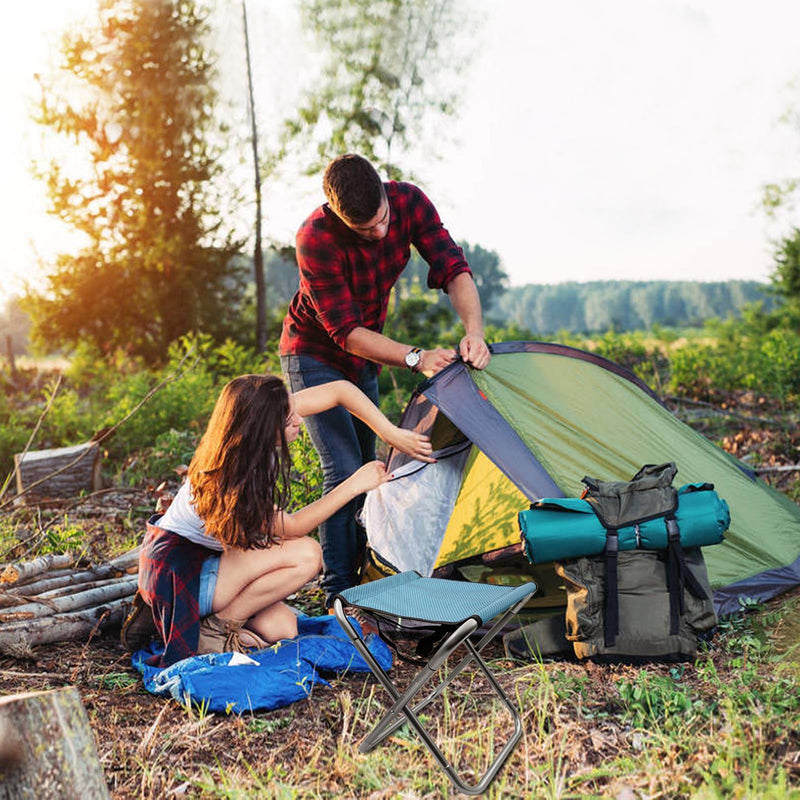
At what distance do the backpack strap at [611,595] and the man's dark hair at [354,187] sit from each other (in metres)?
1.48

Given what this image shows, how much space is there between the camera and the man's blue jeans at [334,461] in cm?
352

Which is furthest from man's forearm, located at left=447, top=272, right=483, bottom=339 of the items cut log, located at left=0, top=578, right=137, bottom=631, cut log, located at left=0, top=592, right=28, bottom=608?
cut log, located at left=0, top=592, right=28, bottom=608

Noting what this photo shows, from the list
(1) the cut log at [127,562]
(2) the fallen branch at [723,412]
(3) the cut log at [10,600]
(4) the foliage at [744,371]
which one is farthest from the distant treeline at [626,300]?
(3) the cut log at [10,600]

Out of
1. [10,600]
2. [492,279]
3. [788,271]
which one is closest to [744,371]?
[10,600]

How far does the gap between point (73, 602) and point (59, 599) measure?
62mm

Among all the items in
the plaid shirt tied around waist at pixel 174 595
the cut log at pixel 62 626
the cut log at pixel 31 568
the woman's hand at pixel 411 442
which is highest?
the woman's hand at pixel 411 442

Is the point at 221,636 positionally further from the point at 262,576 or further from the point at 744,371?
the point at 744,371

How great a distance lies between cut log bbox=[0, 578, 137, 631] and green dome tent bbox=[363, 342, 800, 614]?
3.70 feet

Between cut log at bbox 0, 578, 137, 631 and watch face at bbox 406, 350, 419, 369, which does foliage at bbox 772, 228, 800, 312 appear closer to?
watch face at bbox 406, 350, 419, 369

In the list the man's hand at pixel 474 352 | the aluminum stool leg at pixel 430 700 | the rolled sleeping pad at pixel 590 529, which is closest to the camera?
the aluminum stool leg at pixel 430 700

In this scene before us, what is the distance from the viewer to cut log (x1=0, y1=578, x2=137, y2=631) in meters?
3.27

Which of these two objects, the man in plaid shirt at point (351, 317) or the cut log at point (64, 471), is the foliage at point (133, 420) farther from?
the man in plaid shirt at point (351, 317)

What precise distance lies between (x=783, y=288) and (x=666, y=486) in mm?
17329

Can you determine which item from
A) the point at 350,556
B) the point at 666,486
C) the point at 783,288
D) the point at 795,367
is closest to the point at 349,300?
the point at 350,556
